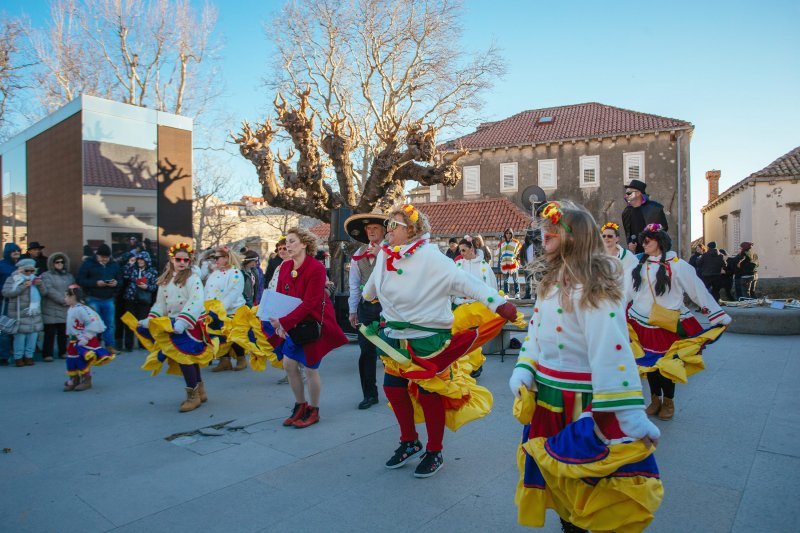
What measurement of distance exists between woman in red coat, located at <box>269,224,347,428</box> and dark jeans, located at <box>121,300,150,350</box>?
6100 millimetres

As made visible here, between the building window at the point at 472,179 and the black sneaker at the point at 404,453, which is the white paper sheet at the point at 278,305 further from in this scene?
the building window at the point at 472,179

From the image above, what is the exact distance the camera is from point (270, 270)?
39.9 feet

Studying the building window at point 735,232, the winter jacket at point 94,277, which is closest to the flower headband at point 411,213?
the winter jacket at point 94,277

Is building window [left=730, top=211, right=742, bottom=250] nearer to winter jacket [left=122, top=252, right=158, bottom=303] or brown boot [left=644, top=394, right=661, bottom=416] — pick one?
brown boot [left=644, top=394, right=661, bottom=416]

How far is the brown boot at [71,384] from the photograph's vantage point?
6.90 metres

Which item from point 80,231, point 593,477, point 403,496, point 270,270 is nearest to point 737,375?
point 403,496

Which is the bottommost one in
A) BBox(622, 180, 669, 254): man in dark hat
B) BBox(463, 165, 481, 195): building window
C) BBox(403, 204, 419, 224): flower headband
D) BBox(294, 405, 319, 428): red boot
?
BBox(294, 405, 319, 428): red boot

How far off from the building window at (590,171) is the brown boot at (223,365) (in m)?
26.6

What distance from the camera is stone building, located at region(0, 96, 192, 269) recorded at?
450 inches

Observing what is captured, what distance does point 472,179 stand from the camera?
33.1m

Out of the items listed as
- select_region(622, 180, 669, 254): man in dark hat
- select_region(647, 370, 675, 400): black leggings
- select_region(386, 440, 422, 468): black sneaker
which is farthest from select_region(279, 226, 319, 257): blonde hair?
select_region(647, 370, 675, 400): black leggings

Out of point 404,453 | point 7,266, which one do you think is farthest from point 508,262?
point 404,453

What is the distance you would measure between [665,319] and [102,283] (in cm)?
882

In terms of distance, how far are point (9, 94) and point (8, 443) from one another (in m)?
17.0
